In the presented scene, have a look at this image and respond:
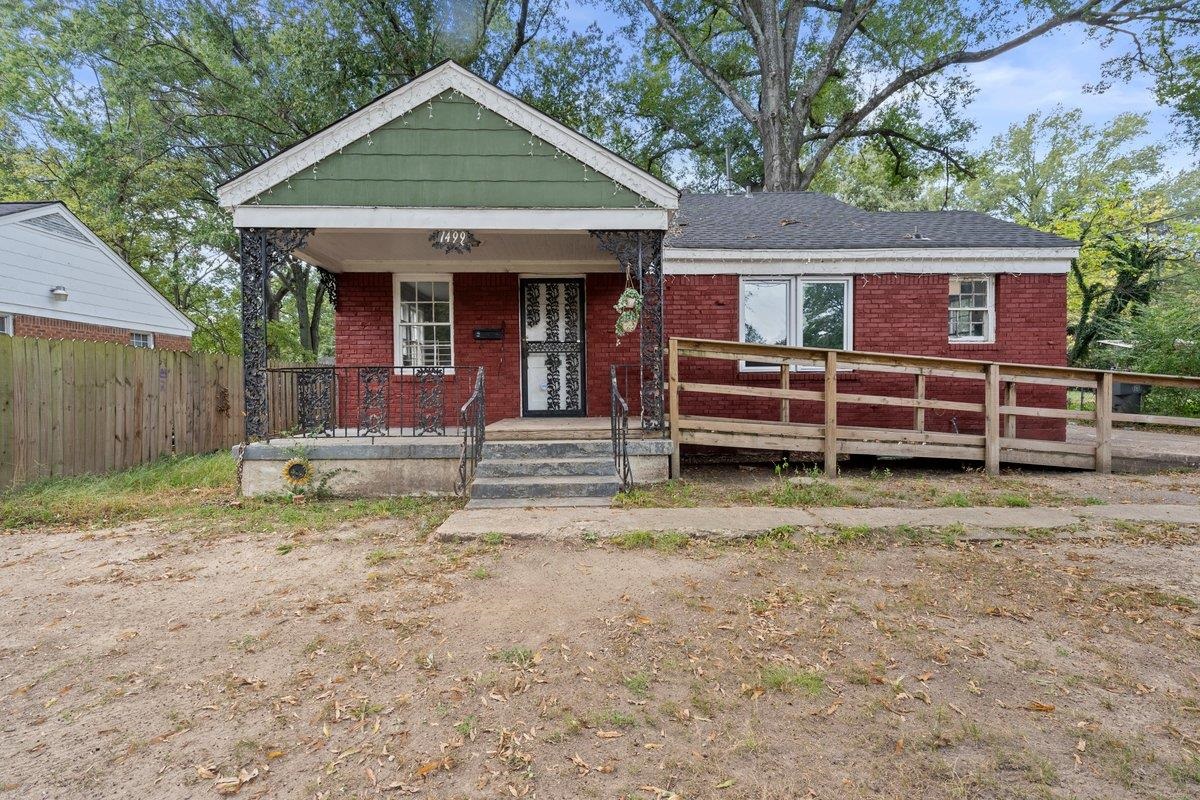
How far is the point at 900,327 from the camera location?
895cm

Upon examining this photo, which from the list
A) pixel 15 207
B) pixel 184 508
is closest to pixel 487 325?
pixel 184 508

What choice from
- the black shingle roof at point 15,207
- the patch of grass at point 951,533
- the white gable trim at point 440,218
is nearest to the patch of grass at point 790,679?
the patch of grass at point 951,533

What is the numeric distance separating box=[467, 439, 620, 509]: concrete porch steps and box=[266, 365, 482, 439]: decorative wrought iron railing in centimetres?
98

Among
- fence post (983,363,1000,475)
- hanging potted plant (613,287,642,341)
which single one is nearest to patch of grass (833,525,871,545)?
hanging potted plant (613,287,642,341)

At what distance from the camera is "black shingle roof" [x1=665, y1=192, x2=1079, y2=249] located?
346 inches

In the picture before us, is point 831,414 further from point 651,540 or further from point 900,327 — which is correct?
point 651,540

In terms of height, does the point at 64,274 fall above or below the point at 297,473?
above

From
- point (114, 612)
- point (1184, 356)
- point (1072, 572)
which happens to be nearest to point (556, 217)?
point (114, 612)

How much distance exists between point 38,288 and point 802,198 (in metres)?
16.4

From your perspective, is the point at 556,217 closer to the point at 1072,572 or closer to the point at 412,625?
the point at 412,625

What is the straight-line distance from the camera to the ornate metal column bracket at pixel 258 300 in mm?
6789

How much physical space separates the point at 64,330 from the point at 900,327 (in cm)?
1679

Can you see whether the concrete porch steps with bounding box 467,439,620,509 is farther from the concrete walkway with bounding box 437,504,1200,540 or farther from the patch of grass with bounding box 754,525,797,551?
the patch of grass with bounding box 754,525,797,551

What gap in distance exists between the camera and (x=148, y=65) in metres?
14.7
